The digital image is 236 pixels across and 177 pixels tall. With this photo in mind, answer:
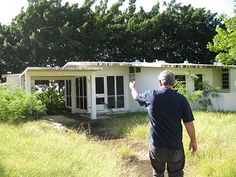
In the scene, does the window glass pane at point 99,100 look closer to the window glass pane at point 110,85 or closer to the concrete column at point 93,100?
the window glass pane at point 110,85

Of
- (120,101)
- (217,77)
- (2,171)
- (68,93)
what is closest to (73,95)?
(68,93)

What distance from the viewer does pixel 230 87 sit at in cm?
2517

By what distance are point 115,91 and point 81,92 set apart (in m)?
2.26

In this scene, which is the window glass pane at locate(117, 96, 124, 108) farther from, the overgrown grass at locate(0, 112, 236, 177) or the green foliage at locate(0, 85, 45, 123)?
A: the overgrown grass at locate(0, 112, 236, 177)

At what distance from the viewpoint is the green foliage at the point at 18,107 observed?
50.0 feet

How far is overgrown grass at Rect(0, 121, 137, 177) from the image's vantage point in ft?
21.3

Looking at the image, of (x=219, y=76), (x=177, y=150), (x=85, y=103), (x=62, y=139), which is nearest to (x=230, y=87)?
(x=219, y=76)

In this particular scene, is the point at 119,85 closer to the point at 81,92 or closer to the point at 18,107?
the point at 81,92

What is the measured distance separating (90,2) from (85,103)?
13.3 m

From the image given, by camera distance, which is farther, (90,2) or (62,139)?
(90,2)

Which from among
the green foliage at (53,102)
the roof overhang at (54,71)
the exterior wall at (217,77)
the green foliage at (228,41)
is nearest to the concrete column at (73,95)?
the green foliage at (53,102)

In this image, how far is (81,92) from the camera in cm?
2277

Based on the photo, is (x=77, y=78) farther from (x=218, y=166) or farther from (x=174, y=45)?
(x=218, y=166)

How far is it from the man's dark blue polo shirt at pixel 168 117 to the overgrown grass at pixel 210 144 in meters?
2.50
